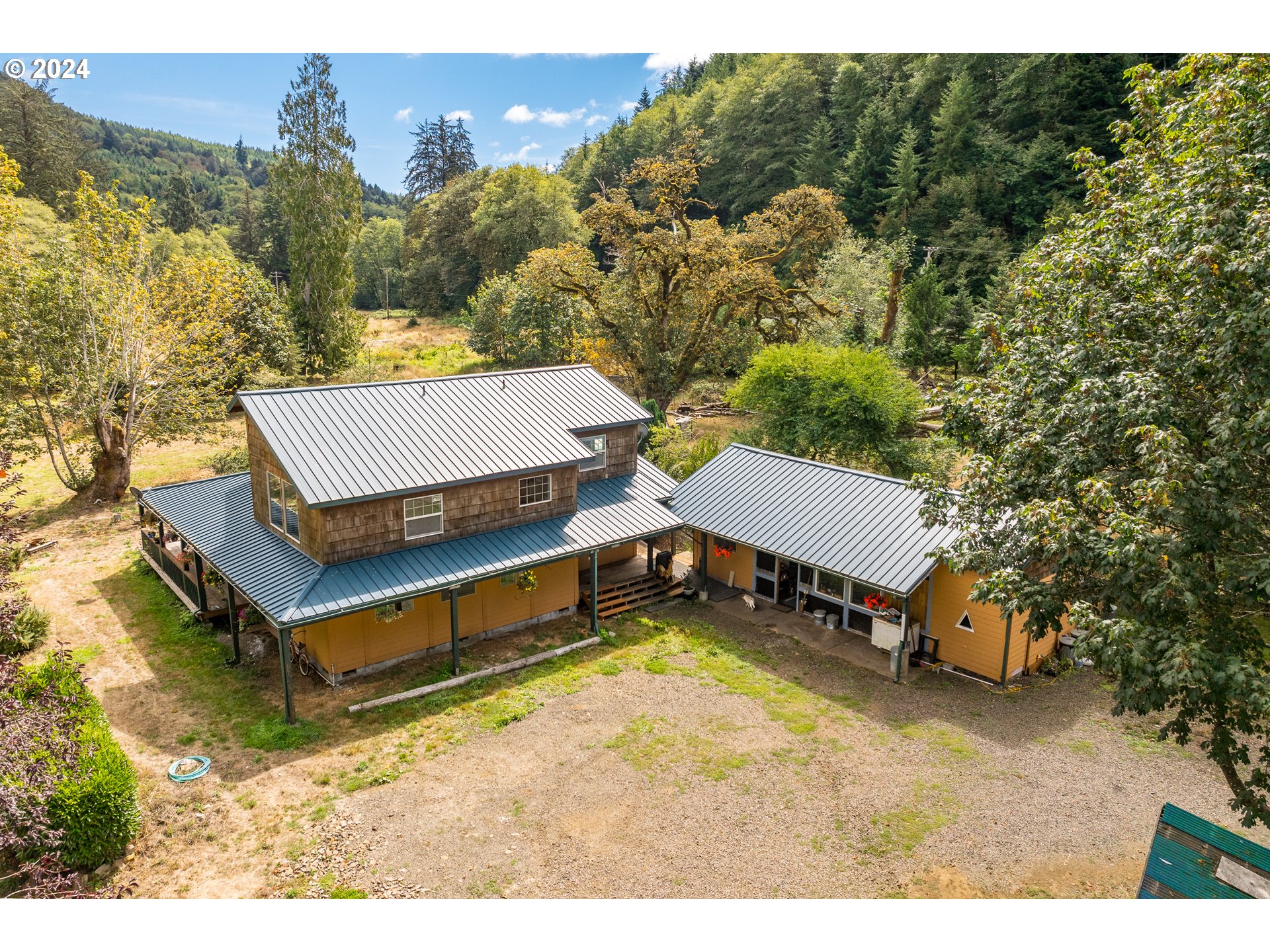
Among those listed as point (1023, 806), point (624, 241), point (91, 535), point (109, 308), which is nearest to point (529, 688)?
point (1023, 806)

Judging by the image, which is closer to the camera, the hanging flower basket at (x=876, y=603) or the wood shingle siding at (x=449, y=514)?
the wood shingle siding at (x=449, y=514)

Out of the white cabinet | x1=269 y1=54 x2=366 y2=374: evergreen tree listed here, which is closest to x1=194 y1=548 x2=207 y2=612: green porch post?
the white cabinet

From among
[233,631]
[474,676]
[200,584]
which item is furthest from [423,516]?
[200,584]

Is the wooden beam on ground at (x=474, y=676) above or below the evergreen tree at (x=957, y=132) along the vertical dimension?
below

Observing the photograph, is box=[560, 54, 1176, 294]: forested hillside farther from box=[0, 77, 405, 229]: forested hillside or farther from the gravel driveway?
the gravel driveway

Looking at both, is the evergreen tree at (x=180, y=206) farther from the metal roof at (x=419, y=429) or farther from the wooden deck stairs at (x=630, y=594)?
the wooden deck stairs at (x=630, y=594)

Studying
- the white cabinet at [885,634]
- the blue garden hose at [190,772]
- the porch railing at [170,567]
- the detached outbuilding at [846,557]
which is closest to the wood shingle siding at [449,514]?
the detached outbuilding at [846,557]
